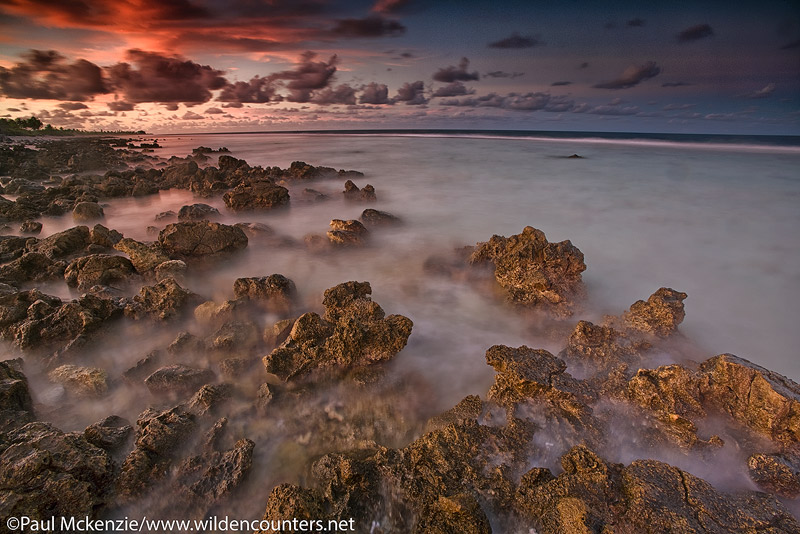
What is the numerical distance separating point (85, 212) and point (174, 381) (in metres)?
8.29

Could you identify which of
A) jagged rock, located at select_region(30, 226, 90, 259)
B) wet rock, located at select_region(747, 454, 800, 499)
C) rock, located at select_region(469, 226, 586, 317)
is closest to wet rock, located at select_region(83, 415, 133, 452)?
rock, located at select_region(469, 226, 586, 317)

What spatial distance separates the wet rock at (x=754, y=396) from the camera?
8.36 feet

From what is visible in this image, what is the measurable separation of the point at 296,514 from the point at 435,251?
5.23 meters

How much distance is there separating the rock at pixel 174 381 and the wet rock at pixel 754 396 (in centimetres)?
446

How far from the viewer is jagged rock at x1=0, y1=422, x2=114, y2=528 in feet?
6.76

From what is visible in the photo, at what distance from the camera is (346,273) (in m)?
5.82

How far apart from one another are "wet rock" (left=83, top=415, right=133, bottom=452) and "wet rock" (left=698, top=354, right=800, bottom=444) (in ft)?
15.3

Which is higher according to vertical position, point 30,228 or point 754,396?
point 754,396

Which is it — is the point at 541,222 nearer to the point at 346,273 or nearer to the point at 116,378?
the point at 346,273

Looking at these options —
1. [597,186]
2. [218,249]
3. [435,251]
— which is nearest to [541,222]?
[435,251]

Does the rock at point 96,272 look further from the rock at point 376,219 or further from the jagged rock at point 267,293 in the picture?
the rock at point 376,219

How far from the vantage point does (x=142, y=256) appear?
5195 millimetres

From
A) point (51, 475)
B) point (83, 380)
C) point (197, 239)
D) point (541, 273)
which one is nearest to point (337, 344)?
point (51, 475)

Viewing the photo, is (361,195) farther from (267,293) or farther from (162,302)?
(162,302)
